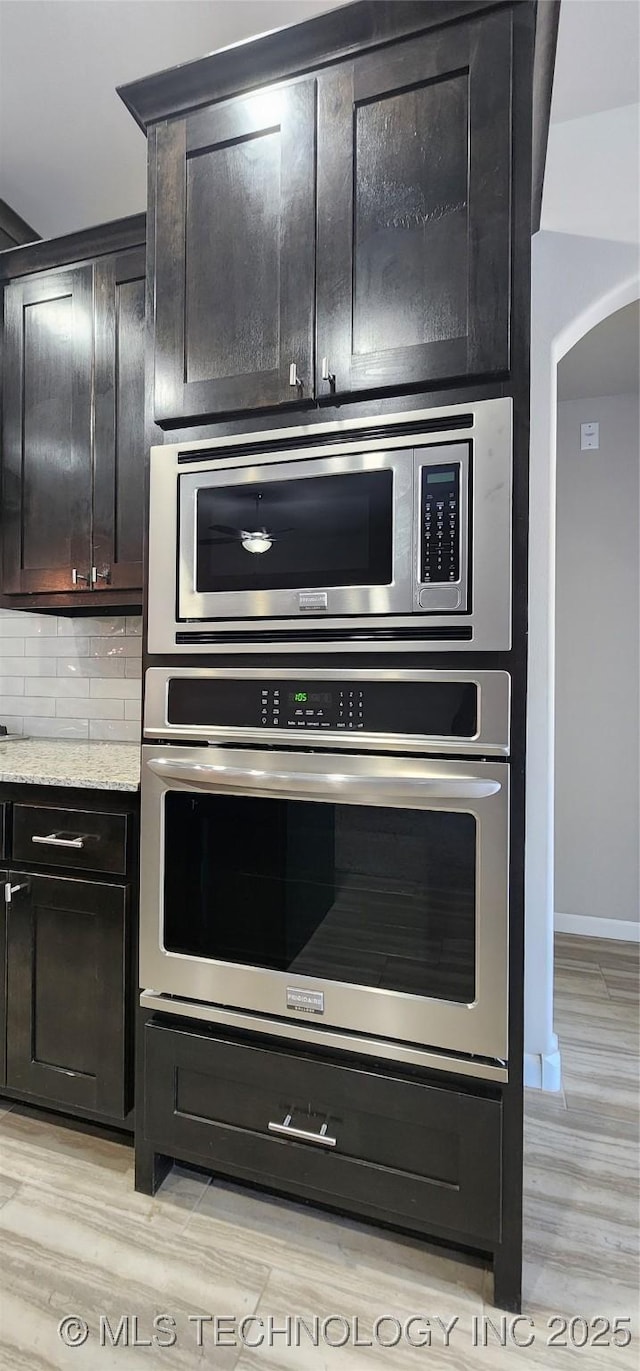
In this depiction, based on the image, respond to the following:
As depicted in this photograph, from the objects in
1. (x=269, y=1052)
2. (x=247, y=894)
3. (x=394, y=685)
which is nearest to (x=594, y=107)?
(x=394, y=685)

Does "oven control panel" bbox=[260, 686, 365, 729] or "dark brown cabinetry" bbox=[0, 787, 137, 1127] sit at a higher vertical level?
"oven control panel" bbox=[260, 686, 365, 729]

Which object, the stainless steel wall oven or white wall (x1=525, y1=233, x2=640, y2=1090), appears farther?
white wall (x1=525, y1=233, x2=640, y2=1090)

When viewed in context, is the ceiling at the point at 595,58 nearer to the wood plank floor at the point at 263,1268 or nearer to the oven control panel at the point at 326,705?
the oven control panel at the point at 326,705

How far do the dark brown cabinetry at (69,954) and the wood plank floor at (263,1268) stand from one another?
0.60ft

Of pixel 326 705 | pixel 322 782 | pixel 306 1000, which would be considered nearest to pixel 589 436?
pixel 326 705

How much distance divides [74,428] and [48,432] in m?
0.11

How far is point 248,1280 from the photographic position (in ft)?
4.23

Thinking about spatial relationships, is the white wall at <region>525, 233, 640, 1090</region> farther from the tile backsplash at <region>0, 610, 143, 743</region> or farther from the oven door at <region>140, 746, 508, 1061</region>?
the tile backsplash at <region>0, 610, 143, 743</region>

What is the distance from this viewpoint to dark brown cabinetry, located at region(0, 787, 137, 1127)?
1559 mm

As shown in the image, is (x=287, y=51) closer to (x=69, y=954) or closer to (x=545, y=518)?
(x=545, y=518)

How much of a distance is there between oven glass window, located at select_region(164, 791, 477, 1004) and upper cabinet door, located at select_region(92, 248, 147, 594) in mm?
877

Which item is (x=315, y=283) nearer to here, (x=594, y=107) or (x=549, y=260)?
(x=549, y=260)

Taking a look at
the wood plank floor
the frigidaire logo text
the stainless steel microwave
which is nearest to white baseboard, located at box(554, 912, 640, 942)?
the wood plank floor

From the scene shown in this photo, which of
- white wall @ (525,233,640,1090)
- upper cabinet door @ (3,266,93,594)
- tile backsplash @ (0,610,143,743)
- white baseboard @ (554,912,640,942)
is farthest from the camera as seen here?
white baseboard @ (554,912,640,942)
